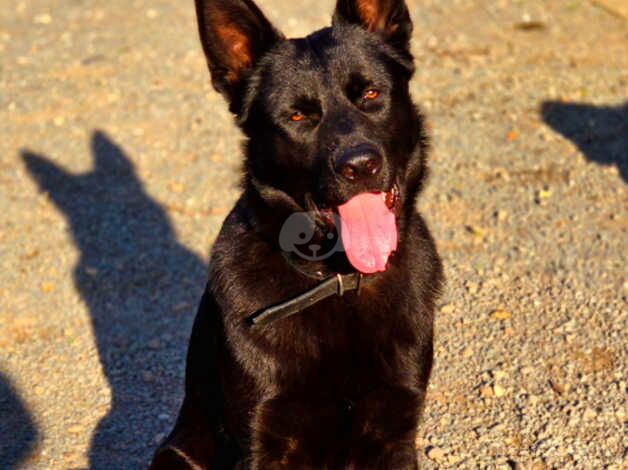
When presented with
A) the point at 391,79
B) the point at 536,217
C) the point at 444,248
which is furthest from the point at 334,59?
the point at 536,217

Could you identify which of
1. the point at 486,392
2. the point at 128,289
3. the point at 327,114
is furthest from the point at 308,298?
the point at 128,289

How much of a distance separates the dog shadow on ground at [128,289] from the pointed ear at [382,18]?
2019mm

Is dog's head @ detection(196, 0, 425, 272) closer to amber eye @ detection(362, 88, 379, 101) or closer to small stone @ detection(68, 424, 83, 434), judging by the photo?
amber eye @ detection(362, 88, 379, 101)

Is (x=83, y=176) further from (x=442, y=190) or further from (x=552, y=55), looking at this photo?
(x=552, y=55)

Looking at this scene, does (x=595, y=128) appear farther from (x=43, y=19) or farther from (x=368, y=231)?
(x=43, y=19)

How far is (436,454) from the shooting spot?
4.02 meters

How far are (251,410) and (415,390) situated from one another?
570 mm

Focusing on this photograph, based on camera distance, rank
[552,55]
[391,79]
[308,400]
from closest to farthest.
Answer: [308,400] < [391,79] < [552,55]

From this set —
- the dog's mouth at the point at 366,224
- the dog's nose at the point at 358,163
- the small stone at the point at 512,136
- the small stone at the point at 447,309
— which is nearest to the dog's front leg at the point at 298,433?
the dog's mouth at the point at 366,224

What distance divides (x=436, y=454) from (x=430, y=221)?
83.8 inches

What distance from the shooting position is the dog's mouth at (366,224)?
3250 millimetres

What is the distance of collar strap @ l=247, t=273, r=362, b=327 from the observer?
10.8ft

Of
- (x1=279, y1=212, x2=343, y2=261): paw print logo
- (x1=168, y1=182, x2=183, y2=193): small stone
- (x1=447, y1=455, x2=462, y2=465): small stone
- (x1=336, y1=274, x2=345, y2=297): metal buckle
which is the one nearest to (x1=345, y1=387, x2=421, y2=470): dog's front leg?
(x1=336, y1=274, x2=345, y2=297): metal buckle

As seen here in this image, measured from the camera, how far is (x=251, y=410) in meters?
3.23
